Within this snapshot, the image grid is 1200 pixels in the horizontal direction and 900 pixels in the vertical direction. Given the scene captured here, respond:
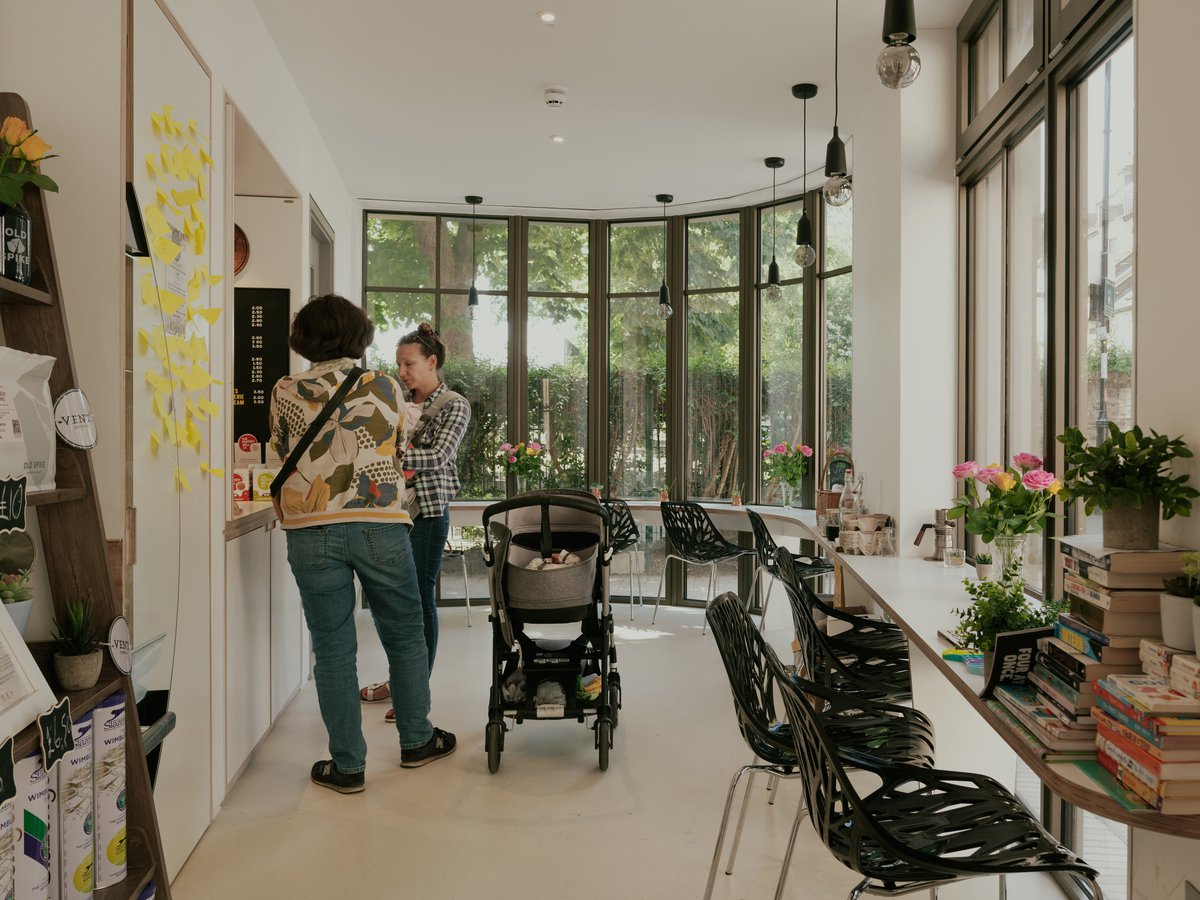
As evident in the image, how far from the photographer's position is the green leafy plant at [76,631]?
191cm

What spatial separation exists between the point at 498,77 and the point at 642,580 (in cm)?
420

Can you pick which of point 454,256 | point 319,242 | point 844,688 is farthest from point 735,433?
point 844,688

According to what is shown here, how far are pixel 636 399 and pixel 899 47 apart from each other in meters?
5.24

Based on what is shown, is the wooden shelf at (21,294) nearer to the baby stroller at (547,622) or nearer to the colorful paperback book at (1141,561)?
the baby stroller at (547,622)

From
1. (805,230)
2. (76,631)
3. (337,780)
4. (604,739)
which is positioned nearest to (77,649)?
(76,631)

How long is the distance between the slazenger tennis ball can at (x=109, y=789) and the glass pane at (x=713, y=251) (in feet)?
19.6

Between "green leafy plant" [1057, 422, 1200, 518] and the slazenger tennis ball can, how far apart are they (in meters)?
2.04

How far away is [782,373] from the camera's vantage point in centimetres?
692

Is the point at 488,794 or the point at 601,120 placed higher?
the point at 601,120

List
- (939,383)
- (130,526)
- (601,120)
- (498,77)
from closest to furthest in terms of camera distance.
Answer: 1. (130,526)
2. (939,383)
3. (498,77)
4. (601,120)

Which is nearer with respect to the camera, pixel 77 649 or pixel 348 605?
pixel 77 649

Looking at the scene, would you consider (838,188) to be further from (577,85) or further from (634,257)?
(634,257)

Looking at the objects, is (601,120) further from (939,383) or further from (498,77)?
(939,383)

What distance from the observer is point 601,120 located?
529 centimetres
